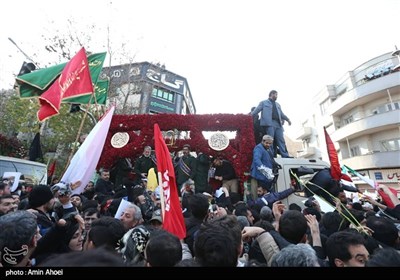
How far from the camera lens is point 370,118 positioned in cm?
2534

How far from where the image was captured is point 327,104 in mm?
33594

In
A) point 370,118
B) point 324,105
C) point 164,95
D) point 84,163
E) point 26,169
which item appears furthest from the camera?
point 164,95

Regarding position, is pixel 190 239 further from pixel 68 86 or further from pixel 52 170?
pixel 52 170

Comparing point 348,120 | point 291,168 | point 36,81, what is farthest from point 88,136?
point 348,120

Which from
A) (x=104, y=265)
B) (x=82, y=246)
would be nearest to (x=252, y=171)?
(x=82, y=246)

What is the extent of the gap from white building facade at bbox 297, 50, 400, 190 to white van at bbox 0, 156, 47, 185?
25.3 meters

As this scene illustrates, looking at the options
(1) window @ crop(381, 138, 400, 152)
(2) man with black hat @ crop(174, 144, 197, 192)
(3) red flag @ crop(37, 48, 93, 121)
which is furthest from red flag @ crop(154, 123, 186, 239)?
(1) window @ crop(381, 138, 400, 152)

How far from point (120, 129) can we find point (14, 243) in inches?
265

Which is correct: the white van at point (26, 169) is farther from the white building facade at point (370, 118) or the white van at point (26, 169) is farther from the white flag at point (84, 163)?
the white building facade at point (370, 118)

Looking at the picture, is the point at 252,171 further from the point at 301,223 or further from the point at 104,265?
the point at 104,265

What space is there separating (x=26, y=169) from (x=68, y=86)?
13.9 feet

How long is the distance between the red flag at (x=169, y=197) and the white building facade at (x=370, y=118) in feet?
83.5

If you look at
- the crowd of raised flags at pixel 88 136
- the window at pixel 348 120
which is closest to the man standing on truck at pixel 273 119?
the crowd of raised flags at pixel 88 136

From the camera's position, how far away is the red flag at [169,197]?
2771 millimetres
